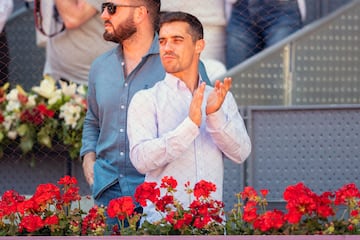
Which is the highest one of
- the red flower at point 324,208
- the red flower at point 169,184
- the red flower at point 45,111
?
the red flower at point 45,111

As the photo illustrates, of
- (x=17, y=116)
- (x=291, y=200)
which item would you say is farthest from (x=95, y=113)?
(x=17, y=116)

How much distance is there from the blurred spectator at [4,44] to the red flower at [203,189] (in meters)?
2.60

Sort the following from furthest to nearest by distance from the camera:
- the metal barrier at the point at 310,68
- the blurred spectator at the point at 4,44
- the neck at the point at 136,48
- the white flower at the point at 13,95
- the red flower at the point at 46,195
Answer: the white flower at the point at 13,95
the metal barrier at the point at 310,68
the blurred spectator at the point at 4,44
the neck at the point at 136,48
the red flower at the point at 46,195

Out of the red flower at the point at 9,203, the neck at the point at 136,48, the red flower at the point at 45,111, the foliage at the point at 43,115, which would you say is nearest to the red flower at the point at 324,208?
the red flower at the point at 9,203

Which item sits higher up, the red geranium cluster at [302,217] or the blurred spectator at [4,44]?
the blurred spectator at [4,44]

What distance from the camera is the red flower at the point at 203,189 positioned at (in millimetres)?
4688

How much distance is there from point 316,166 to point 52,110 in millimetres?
1925

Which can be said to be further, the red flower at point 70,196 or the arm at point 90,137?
the arm at point 90,137

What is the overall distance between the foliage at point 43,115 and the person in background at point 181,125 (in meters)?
2.35

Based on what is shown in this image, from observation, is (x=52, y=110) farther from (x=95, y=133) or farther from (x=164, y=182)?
(x=164, y=182)

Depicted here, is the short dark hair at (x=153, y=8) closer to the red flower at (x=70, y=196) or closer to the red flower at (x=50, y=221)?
the red flower at (x=70, y=196)

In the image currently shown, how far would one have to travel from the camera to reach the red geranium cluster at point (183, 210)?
459 cm

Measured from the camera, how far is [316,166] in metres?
6.95

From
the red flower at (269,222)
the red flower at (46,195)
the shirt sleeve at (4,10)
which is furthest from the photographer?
the shirt sleeve at (4,10)
